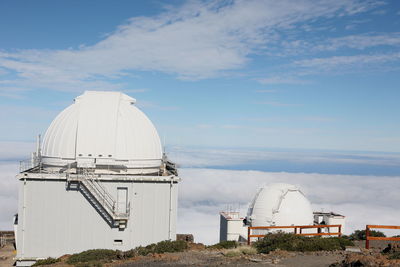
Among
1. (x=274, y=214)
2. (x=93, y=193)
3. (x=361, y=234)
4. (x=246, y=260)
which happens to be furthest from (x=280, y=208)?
(x=246, y=260)

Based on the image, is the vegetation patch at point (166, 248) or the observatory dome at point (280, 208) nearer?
the vegetation patch at point (166, 248)

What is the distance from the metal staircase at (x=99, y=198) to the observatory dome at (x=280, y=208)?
9.62m

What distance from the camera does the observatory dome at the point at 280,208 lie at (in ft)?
77.9

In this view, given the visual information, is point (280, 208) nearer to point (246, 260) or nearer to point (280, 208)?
point (280, 208)

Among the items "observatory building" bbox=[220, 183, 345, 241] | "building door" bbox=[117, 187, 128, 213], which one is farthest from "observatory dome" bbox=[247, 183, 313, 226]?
"building door" bbox=[117, 187, 128, 213]

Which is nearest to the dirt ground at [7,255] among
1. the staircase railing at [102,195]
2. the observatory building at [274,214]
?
the staircase railing at [102,195]

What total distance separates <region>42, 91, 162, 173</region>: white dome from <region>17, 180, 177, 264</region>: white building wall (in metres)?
1.54

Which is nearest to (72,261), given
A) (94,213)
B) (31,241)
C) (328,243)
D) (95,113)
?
(94,213)

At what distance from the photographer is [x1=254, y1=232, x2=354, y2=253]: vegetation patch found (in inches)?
535

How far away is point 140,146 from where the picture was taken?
1980cm

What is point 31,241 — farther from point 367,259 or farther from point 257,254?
point 367,259

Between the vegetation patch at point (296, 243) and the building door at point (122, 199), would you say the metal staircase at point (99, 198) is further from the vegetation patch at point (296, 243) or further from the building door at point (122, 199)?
the vegetation patch at point (296, 243)

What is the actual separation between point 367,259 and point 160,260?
6.49m

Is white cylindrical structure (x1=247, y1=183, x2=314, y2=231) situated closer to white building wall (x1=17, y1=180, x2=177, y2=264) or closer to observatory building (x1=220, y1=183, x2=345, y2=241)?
observatory building (x1=220, y1=183, x2=345, y2=241)
